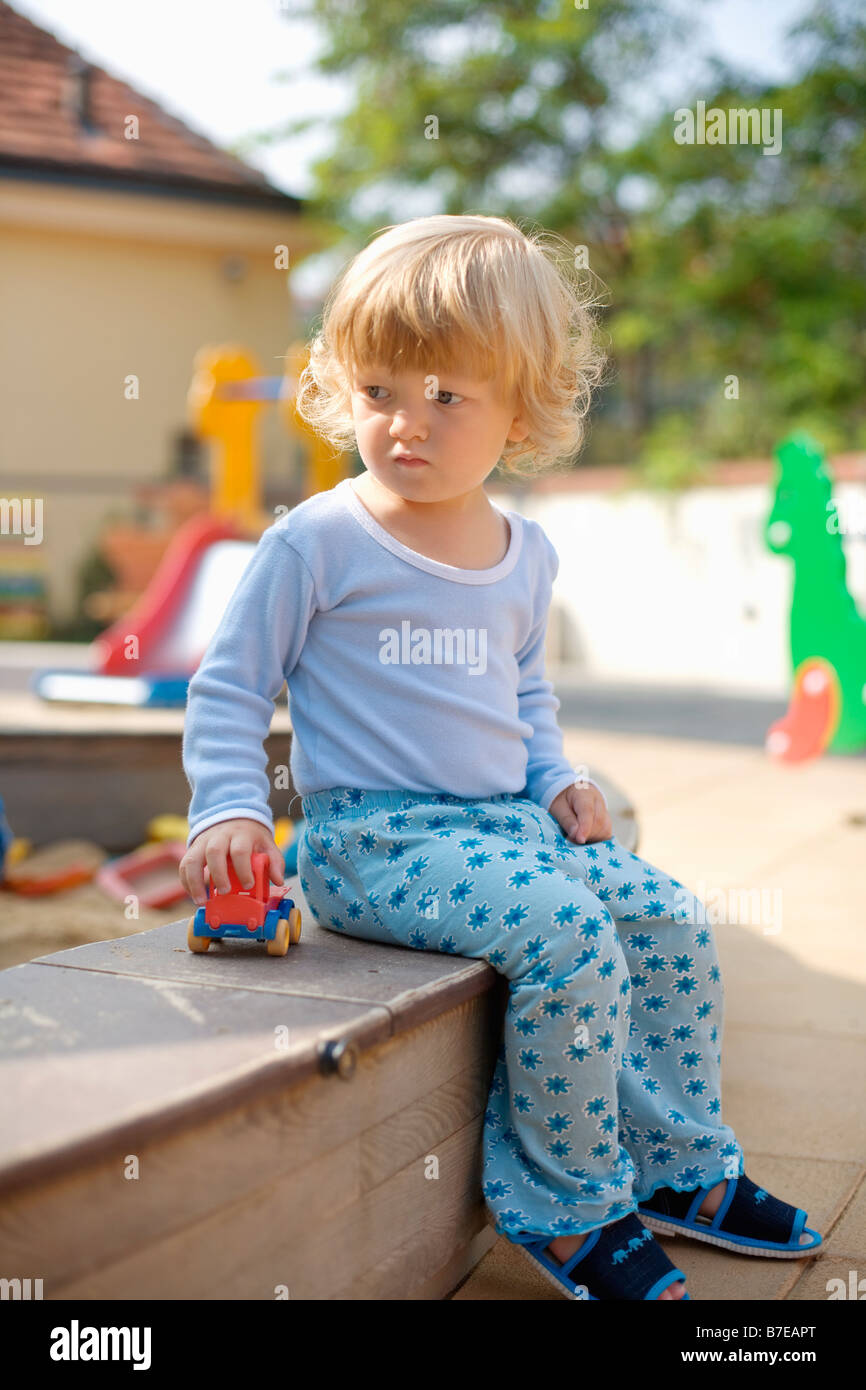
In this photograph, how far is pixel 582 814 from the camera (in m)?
2.06

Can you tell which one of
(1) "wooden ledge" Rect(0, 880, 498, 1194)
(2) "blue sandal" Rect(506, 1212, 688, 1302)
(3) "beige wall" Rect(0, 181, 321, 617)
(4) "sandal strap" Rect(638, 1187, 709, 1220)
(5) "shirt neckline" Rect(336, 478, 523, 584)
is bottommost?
(4) "sandal strap" Rect(638, 1187, 709, 1220)

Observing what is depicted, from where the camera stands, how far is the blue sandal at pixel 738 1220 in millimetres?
1905

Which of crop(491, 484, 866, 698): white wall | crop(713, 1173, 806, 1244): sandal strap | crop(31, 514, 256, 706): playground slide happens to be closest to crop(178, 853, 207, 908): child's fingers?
crop(713, 1173, 806, 1244): sandal strap

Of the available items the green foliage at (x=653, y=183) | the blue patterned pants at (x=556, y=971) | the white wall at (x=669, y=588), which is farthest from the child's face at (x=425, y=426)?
the green foliage at (x=653, y=183)

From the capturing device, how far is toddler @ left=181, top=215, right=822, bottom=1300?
171 cm

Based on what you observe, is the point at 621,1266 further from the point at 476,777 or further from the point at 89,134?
the point at 89,134

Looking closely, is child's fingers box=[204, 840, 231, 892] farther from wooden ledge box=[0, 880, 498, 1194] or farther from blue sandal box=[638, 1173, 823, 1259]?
blue sandal box=[638, 1173, 823, 1259]

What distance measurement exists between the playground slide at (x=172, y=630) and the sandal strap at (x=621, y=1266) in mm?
3606

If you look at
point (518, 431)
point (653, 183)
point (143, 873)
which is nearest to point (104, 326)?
point (653, 183)

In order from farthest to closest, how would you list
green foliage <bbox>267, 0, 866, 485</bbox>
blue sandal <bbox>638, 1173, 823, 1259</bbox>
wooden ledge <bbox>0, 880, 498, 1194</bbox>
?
green foliage <bbox>267, 0, 866, 485</bbox> < blue sandal <bbox>638, 1173, 823, 1259</bbox> < wooden ledge <bbox>0, 880, 498, 1194</bbox>

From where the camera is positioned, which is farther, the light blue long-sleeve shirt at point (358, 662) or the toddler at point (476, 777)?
the light blue long-sleeve shirt at point (358, 662)

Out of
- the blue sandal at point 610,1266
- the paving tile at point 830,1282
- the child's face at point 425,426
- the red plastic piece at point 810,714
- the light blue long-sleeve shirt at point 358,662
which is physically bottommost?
the paving tile at point 830,1282

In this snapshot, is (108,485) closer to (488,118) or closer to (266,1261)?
(488,118)

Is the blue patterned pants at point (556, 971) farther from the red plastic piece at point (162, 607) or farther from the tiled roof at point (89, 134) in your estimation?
the tiled roof at point (89, 134)
